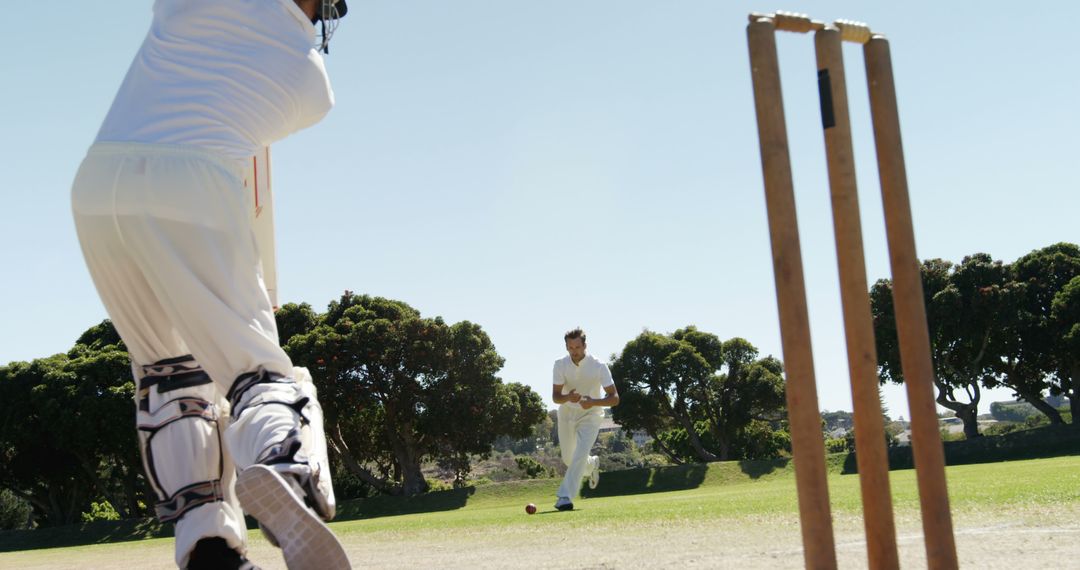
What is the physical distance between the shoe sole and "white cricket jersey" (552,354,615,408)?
10852 millimetres

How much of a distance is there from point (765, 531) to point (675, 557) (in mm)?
1237

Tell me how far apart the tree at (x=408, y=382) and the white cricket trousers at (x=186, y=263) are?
32.8m

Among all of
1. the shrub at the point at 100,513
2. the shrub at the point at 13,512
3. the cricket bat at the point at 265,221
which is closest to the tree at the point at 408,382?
the shrub at the point at 100,513

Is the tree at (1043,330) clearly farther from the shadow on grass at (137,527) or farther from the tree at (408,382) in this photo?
the shadow on grass at (137,527)

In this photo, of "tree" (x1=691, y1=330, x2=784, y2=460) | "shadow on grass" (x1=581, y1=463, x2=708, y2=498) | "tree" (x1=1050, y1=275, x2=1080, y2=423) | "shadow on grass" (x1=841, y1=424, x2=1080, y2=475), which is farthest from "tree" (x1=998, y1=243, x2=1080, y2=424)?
"shadow on grass" (x1=581, y1=463, x2=708, y2=498)

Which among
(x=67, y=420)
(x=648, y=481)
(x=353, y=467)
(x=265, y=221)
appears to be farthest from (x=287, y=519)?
→ (x=353, y=467)

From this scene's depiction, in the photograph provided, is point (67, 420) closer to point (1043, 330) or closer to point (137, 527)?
point (137, 527)

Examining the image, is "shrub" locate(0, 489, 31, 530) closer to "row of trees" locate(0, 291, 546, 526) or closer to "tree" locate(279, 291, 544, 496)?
"row of trees" locate(0, 291, 546, 526)

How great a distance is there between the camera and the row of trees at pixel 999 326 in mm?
44000

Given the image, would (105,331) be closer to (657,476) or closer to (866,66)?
(657,476)

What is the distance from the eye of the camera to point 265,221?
4.32m

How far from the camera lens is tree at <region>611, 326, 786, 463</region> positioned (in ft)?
152

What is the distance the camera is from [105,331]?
3856 centimetres

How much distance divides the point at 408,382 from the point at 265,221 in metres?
32.7
